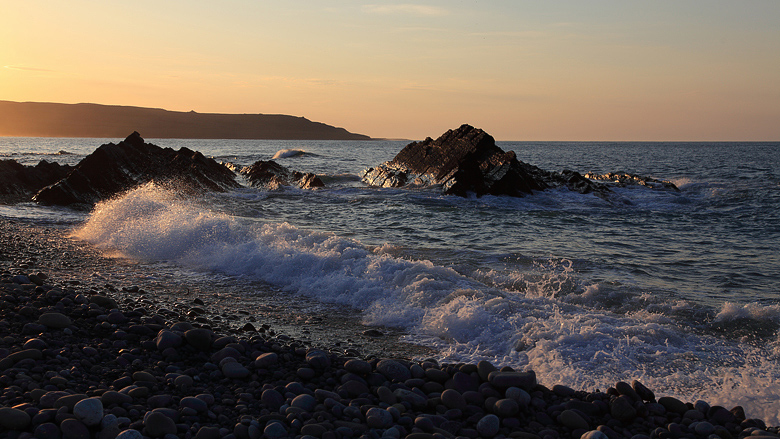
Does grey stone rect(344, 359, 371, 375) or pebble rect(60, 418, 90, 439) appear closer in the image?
pebble rect(60, 418, 90, 439)

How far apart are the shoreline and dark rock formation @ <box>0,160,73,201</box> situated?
13.9 m

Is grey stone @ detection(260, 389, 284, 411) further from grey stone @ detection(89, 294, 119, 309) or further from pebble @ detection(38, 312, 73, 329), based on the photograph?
grey stone @ detection(89, 294, 119, 309)

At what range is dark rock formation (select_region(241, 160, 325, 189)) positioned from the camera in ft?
80.8

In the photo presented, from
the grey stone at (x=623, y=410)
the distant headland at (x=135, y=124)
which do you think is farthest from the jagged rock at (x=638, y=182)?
the distant headland at (x=135, y=124)

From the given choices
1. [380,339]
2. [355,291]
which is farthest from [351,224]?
[380,339]

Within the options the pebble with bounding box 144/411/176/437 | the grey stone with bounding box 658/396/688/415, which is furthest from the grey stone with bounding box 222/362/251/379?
the grey stone with bounding box 658/396/688/415

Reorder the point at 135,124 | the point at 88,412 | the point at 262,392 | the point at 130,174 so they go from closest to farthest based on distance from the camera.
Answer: the point at 88,412, the point at 262,392, the point at 130,174, the point at 135,124

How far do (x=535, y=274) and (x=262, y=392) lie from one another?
5533mm

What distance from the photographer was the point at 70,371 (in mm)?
3930

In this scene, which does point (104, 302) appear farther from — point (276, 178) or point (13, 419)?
point (276, 178)

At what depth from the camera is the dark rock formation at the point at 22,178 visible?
54.6 ft

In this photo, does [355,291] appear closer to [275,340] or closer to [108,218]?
[275,340]

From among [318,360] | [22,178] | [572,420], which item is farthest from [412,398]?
[22,178]

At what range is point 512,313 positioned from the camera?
614 centimetres
